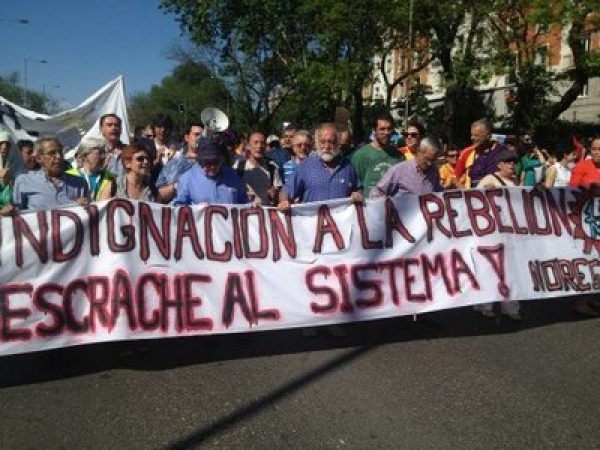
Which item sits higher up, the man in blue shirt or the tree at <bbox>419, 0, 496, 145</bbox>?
the tree at <bbox>419, 0, 496, 145</bbox>

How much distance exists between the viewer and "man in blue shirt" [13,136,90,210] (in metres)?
4.91

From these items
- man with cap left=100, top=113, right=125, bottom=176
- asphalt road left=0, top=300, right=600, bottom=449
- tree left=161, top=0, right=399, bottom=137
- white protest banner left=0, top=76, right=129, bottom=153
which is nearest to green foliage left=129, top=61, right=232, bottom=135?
tree left=161, top=0, right=399, bottom=137

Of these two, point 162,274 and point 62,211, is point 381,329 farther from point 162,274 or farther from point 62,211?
point 62,211

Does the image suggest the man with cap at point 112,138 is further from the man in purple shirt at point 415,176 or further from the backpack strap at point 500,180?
the backpack strap at point 500,180

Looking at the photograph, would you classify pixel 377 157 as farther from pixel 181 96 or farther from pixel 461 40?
pixel 181 96

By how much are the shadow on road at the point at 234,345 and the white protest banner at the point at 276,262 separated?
0.26 meters

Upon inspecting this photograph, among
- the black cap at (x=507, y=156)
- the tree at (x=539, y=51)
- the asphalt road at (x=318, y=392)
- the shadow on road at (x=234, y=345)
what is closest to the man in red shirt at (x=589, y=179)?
the shadow on road at (x=234, y=345)

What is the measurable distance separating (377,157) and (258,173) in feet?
3.70

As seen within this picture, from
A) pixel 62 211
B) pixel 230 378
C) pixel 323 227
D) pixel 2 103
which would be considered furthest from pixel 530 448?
pixel 2 103

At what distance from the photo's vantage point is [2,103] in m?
Answer: 11.3

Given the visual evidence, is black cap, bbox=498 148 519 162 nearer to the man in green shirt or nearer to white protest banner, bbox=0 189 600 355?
white protest banner, bbox=0 189 600 355

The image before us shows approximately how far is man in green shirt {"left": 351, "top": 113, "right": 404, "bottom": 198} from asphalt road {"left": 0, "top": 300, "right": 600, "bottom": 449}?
139cm

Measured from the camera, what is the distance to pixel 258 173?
6.54m

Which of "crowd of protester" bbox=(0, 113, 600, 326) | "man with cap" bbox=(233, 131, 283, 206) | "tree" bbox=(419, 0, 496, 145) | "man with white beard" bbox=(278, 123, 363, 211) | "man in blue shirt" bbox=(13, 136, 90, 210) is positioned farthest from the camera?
"tree" bbox=(419, 0, 496, 145)
